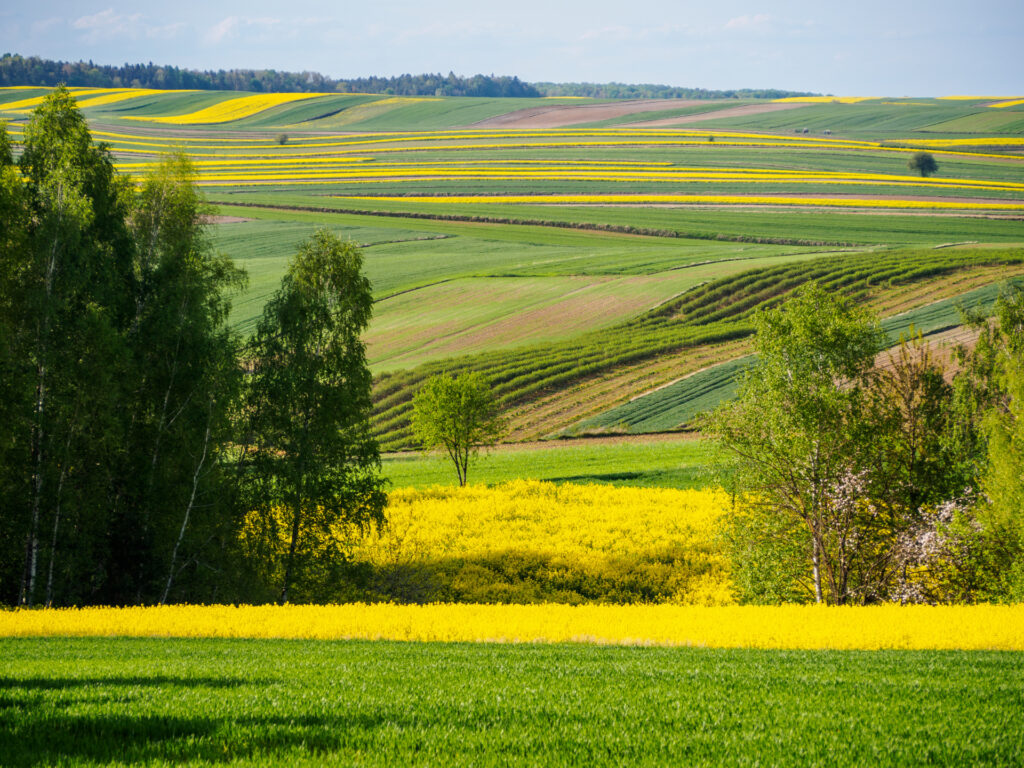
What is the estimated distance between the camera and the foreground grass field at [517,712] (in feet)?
28.3

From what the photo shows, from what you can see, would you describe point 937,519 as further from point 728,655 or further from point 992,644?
point 728,655

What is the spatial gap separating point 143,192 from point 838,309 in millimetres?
27246

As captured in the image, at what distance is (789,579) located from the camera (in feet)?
97.2

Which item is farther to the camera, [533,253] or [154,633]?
[533,253]

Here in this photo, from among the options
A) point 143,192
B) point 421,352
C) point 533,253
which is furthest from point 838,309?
point 533,253

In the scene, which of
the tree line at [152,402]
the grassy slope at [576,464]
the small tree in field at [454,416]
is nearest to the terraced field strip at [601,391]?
the grassy slope at [576,464]

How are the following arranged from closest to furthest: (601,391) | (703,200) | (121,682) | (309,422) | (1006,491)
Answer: (121,682) → (1006,491) → (309,422) → (601,391) → (703,200)

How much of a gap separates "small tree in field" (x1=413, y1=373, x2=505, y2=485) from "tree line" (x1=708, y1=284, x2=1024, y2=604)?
2171 centimetres

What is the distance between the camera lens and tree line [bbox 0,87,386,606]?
27.7 metres

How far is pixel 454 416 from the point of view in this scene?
49.8 metres

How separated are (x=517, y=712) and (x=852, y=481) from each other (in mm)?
21379

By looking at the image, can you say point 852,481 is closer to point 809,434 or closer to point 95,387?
point 809,434

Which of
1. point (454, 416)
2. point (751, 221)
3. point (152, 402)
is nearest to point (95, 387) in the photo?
point (152, 402)

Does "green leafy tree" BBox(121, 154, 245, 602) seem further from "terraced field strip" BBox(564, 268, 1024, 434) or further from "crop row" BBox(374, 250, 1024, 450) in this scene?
"terraced field strip" BBox(564, 268, 1024, 434)
